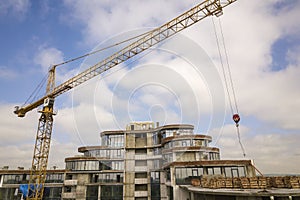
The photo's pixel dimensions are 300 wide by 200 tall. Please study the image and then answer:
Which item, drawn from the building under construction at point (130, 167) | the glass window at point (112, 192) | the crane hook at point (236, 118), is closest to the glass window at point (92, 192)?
the building under construction at point (130, 167)

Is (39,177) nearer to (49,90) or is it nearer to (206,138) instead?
(49,90)

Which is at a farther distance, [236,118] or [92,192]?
[92,192]

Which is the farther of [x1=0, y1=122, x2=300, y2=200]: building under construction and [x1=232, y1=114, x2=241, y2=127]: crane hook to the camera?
[x1=0, y1=122, x2=300, y2=200]: building under construction

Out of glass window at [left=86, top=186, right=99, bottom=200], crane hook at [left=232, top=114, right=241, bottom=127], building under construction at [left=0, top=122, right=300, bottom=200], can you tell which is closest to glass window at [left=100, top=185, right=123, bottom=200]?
building under construction at [left=0, top=122, right=300, bottom=200]

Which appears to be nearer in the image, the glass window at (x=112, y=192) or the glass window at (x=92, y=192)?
the glass window at (x=92, y=192)

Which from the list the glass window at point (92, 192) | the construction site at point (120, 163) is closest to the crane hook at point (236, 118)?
the construction site at point (120, 163)

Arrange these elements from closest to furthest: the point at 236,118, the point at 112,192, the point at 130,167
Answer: the point at 236,118 → the point at 112,192 → the point at 130,167

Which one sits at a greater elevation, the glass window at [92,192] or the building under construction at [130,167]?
the building under construction at [130,167]

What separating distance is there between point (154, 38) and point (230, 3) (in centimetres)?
1510

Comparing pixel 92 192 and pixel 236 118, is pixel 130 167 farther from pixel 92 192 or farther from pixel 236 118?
pixel 236 118

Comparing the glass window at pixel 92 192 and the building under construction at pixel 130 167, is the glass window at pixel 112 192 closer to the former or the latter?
the building under construction at pixel 130 167

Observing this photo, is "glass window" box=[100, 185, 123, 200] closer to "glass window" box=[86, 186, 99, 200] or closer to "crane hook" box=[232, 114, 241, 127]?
"glass window" box=[86, 186, 99, 200]

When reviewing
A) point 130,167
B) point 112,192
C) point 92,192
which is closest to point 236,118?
point 130,167

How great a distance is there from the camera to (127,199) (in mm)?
53312
